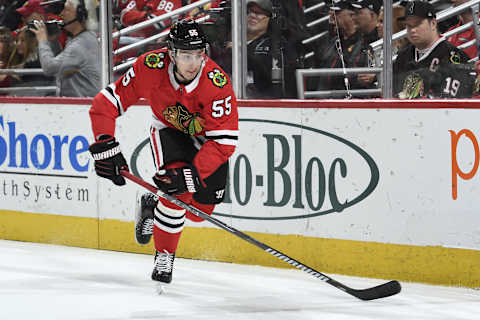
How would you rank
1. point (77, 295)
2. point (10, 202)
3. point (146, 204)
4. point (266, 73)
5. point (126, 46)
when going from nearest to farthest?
point (77, 295)
point (146, 204)
point (266, 73)
point (126, 46)
point (10, 202)

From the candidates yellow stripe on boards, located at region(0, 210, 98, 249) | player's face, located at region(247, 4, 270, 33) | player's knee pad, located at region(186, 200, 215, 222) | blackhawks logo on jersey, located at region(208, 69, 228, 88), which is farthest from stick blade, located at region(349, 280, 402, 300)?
yellow stripe on boards, located at region(0, 210, 98, 249)

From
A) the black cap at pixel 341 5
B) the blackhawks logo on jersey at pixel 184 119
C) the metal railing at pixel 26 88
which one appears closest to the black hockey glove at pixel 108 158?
the blackhawks logo on jersey at pixel 184 119

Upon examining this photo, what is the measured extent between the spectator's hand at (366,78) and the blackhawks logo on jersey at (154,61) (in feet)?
3.75

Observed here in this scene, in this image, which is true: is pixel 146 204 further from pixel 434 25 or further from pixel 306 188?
pixel 434 25

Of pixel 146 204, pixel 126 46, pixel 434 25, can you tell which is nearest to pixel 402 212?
pixel 434 25

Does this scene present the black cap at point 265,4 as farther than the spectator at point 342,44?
Yes

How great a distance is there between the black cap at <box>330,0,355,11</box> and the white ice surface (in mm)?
1420

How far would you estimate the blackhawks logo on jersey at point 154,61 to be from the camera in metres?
4.31

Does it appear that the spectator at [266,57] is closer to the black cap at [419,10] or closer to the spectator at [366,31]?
the spectator at [366,31]

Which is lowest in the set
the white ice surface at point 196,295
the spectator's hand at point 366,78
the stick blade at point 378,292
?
the white ice surface at point 196,295

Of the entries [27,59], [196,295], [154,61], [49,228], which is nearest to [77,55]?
[27,59]

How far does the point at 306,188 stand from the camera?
4.96 m

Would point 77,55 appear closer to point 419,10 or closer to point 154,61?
point 154,61

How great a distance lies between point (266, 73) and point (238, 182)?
64 centimetres
